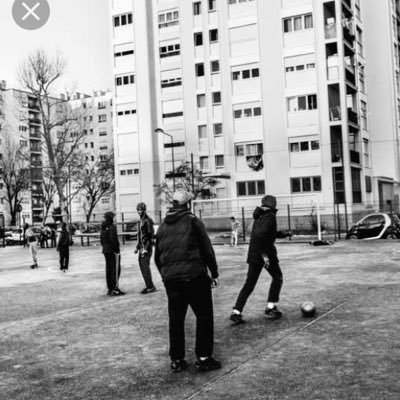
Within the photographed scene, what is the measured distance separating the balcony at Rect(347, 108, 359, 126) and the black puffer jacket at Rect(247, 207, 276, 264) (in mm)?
34052

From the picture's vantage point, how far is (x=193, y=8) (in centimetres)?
4384

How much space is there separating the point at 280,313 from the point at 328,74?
33917 mm

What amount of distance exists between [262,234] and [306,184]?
106 ft

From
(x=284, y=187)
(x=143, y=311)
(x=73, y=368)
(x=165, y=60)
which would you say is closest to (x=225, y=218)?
(x=284, y=187)

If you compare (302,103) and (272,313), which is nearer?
(272,313)

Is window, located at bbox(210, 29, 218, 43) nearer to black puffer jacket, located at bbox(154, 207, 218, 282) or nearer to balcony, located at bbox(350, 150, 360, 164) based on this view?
balcony, located at bbox(350, 150, 360, 164)

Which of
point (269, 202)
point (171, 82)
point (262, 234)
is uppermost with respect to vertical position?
point (171, 82)

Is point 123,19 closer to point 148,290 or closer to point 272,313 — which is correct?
point 148,290

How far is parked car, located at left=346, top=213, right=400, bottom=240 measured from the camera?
25.8m

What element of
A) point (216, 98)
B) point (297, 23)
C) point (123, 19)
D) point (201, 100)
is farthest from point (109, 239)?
point (123, 19)

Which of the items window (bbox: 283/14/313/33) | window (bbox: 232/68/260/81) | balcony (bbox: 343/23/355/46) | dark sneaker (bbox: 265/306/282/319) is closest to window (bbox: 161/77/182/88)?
window (bbox: 232/68/260/81)

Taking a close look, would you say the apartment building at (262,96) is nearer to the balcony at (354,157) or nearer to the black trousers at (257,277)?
the balcony at (354,157)

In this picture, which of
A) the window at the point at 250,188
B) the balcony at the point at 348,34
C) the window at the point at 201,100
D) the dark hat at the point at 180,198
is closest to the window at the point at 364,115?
the balcony at the point at 348,34

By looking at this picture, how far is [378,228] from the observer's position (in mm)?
26016
